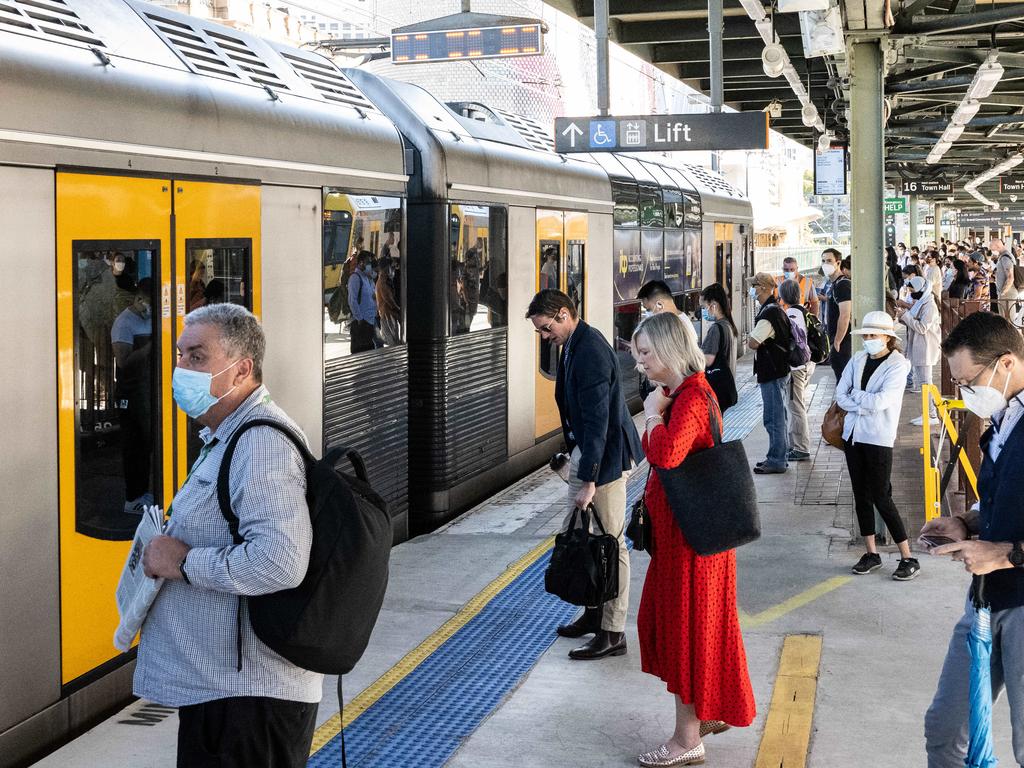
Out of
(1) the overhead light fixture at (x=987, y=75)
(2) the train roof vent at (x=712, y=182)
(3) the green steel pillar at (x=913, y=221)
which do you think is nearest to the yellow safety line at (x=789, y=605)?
(1) the overhead light fixture at (x=987, y=75)

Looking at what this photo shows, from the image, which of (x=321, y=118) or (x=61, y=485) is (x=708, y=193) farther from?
(x=61, y=485)

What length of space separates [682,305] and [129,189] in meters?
11.7

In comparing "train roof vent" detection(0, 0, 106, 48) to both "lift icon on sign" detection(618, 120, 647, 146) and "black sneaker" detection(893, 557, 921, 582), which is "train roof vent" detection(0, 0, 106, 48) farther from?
"lift icon on sign" detection(618, 120, 647, 146)

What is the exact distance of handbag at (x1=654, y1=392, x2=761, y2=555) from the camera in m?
4.70

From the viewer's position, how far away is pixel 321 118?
23.6ft

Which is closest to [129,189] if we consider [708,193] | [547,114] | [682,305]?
[682,305]

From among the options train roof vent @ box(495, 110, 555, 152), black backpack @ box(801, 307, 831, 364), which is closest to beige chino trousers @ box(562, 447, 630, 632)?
train roof vent @ box(495, 110, 555, 152)

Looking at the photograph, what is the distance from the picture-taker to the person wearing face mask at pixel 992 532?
3590 millimetres

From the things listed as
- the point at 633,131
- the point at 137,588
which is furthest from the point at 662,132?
the point at 137,588

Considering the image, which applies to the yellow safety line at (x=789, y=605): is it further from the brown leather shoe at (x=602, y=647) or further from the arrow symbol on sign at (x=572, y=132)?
the arrow symbol on sign at (x=572, y=132)

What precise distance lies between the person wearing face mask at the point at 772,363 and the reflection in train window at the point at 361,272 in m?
3.78

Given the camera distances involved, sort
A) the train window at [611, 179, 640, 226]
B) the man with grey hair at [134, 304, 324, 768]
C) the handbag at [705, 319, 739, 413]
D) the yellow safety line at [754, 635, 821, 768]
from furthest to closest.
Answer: the train window at [611, 179, 640, 226]
the handbag at [705, 319, 739, 413]
the yellow safety line at [754, 635, 821, 768]
the man with grey hair at [134, 304, 324, 768]

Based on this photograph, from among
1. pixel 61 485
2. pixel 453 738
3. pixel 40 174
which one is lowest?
pixel 453 738

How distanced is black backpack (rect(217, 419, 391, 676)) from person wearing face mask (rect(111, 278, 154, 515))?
2.22m
